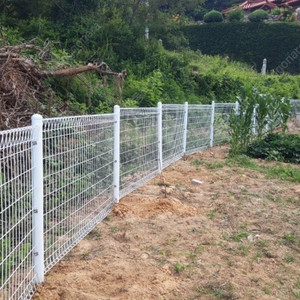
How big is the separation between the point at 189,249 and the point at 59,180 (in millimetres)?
1523

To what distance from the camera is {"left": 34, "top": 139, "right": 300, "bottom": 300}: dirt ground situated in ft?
10.7

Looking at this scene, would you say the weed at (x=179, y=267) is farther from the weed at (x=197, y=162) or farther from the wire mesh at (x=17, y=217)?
the weed at (x=197, y=162)

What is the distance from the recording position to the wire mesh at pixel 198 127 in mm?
9641

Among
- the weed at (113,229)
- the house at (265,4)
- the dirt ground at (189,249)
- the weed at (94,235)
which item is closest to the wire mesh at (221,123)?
the dirt ground at (189,249)

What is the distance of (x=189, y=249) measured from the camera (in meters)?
4.06

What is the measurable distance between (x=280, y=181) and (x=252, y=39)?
2268 cm

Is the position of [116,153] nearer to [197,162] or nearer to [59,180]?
[59,180]

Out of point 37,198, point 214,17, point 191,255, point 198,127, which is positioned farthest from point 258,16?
point 37,198

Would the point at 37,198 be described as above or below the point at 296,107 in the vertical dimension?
above

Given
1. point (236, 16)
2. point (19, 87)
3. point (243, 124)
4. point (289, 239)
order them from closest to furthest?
point (289, 239) < point (19, 87) < point (243, 124) < point (236, 16)

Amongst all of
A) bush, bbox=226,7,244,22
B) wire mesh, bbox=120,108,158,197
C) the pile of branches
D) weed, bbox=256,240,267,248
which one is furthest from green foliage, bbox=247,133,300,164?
bush, bbox=226,7,244,22

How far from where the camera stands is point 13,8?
13086mm

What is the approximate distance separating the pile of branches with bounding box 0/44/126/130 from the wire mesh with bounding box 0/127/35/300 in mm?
2362

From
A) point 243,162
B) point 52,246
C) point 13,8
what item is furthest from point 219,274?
point 13,8
